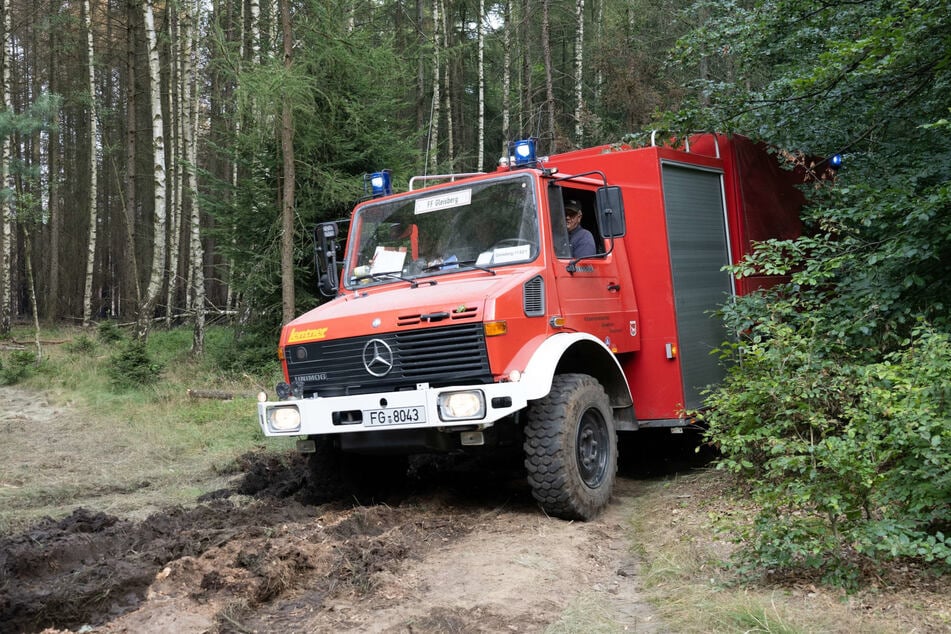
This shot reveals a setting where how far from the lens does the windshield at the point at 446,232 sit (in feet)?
21.9

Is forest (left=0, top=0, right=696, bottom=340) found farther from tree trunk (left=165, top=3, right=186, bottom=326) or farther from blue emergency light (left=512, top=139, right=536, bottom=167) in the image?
blue emergency light (left=512, top=139, right=536, bottom=167)

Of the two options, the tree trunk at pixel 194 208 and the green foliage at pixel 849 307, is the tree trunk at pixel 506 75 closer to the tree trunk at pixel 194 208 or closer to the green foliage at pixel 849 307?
the tree trunk at pixel 194 208

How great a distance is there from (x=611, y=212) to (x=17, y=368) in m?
13.2

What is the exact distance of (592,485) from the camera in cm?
649

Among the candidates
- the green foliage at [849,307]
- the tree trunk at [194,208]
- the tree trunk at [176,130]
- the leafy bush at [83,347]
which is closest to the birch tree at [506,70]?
the tree trunk at [194,208]

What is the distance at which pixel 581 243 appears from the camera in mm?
7102

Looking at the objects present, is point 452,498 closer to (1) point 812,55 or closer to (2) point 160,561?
(2) point 160,561

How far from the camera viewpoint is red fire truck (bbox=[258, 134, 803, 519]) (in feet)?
19.7

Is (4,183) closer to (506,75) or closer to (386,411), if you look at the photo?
(506,75)

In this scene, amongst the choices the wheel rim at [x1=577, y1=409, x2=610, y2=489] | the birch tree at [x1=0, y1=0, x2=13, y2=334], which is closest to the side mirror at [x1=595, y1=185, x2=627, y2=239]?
the wheel rim at [x1=577, y1=409, x2=610, y2=489]

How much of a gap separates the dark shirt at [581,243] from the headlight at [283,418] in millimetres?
2650

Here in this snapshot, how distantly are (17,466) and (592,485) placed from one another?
6581 millimetres

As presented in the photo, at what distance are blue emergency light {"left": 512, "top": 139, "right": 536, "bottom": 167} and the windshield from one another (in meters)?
0.33

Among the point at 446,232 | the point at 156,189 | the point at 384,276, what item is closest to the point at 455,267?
the point at 446,232
